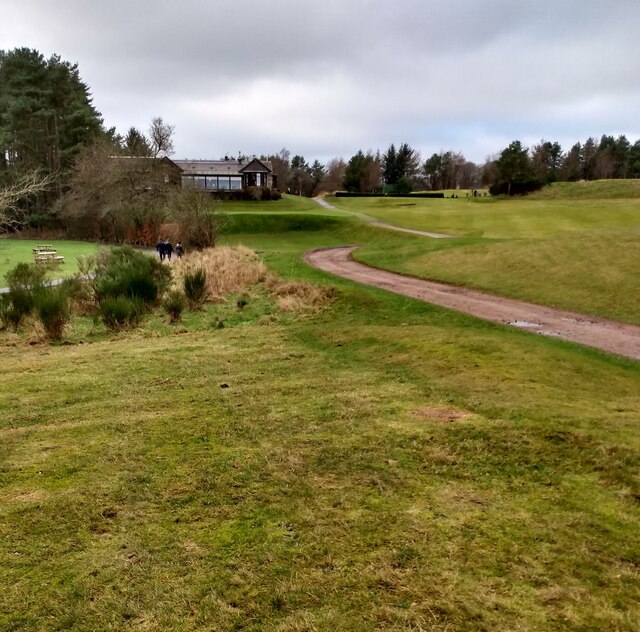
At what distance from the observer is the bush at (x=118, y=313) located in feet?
37.9

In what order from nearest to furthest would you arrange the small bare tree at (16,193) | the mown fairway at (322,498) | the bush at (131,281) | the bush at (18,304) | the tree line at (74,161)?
1. the mown fairway at (322,498)
2. the bush at (18,304)
3. the bush at (131,281)
4. the small bare tree at (16,193)
5. the tree line at (74,161)

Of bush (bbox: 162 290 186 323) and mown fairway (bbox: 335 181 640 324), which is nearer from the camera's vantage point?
bush (bbox: 162 290 186 323)

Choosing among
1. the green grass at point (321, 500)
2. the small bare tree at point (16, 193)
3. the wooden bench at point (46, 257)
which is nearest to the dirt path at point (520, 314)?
the green grass at point (321, 500)

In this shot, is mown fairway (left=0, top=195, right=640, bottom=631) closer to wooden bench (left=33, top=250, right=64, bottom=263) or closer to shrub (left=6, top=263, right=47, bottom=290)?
shrub (left=6, top=263, right=47, bottom=290)

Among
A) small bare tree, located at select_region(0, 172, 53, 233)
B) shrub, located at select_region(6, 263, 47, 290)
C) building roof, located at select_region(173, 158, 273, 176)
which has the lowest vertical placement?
shrub, located at select_region(6, 263, 47, 290)

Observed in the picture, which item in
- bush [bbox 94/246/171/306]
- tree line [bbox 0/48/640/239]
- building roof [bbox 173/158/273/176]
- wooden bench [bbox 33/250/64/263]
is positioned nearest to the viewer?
bush [bbox 94/246/171/306]

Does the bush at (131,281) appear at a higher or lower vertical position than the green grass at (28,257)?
higher

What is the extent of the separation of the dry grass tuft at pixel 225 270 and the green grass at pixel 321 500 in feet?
31.6

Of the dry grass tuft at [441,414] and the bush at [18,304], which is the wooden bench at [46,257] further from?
the dry grass tuft at [441,414]

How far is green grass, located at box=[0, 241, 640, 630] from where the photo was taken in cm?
256

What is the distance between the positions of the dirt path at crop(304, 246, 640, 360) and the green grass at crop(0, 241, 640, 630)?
3130 mm

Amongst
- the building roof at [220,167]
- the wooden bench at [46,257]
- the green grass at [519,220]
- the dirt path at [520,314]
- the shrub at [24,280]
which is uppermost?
the building roof at [220,167]

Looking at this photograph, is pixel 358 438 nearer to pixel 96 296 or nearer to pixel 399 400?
pixel 399 400

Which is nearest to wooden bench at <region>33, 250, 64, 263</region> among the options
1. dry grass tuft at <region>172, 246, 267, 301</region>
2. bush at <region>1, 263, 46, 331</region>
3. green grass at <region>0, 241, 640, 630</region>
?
dry grass tuft at <region>172, 246, 267, 301</region>
